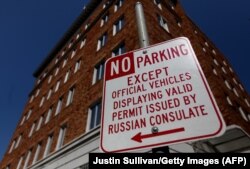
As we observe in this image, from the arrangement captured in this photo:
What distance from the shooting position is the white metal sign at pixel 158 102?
1409 mm

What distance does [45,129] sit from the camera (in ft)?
51.8

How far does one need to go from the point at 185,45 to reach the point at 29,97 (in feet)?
98.7

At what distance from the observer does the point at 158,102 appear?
164 cm

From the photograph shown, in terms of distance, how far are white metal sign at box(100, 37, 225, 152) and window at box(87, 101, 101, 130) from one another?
8852 mm

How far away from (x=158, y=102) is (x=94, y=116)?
9.91 metres

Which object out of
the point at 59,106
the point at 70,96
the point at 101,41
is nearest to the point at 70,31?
the point at 101,41

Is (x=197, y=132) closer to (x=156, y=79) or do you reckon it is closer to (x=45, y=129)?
(x=156, y=79)

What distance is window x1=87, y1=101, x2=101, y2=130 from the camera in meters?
10.7

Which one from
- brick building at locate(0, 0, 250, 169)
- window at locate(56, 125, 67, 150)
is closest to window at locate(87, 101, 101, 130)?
brick building at locate(0, 0, 250, 169)

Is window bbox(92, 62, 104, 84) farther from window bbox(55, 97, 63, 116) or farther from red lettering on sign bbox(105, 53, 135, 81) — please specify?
red lettering on sign bbox(105, 53, 135, 81)

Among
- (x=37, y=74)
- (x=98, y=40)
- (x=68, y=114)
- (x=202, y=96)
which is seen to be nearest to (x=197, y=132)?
(x=202, y=96)

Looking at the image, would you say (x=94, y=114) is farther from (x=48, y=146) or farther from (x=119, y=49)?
(x=48, y=146)

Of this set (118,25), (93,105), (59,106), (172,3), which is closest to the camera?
(93,105)

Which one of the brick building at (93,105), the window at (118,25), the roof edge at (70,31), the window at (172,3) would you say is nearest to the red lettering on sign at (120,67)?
the brick building at (93,105)
